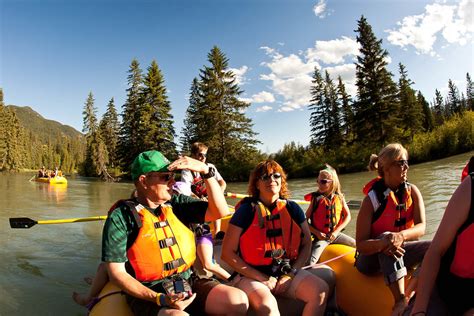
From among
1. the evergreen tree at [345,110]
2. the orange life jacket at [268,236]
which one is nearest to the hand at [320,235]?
the orange life jacket at [268,236]

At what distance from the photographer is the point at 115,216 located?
2.10 metres

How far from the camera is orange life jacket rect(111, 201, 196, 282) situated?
82.7 inches

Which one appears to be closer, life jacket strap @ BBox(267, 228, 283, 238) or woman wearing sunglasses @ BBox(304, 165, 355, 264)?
life jacket strap @ BBox(267, 228, 283, 238)

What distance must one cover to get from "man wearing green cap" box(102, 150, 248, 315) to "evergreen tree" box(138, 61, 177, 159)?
28399 millimetres

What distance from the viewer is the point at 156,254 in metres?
2.12

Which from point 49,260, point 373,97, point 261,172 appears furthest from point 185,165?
point 373,97

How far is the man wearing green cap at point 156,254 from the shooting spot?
79.4 inches

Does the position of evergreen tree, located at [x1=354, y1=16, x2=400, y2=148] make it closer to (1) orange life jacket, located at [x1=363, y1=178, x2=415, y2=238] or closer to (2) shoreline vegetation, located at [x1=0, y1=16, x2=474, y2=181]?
(2) shoreline vegetation, located at [x1=0, y1=16, x2=474, y2=181]

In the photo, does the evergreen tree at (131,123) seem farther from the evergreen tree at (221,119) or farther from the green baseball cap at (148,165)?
the green baseball cap at (148,165)

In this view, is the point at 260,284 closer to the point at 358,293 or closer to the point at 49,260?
the point at 358,293

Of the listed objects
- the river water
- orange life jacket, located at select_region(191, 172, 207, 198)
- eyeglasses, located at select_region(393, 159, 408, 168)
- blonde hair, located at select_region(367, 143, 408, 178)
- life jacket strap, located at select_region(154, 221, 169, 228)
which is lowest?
the river water

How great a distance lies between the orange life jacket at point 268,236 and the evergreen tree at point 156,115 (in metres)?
28.2

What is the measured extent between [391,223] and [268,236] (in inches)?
35.5

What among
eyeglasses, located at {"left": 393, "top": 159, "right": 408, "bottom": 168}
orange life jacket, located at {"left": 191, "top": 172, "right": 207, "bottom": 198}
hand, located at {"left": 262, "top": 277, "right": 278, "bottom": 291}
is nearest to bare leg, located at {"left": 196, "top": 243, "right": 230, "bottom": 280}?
hand, located at {"left": 262, "top": 277, "right": 278, "bottom": 291}
